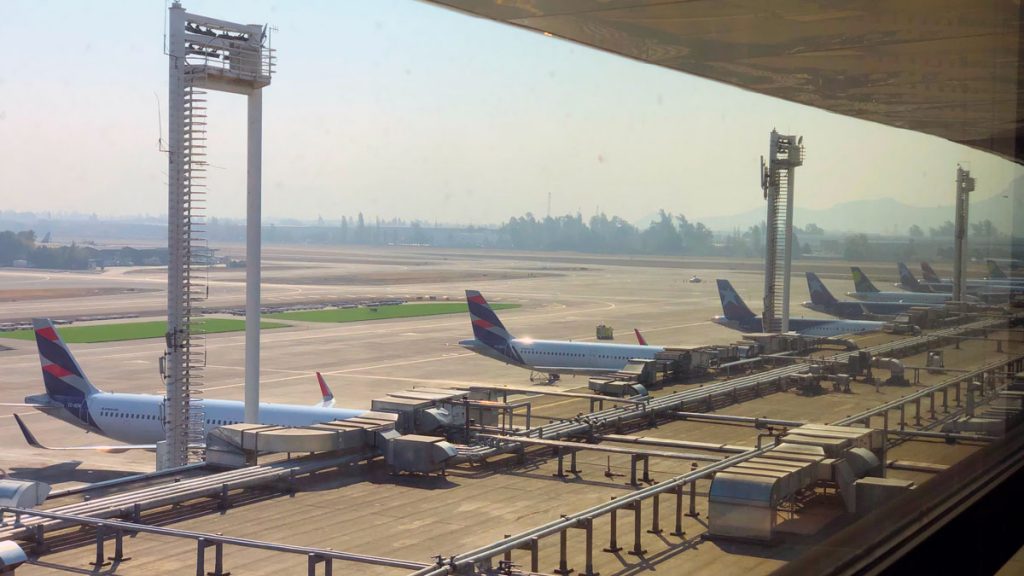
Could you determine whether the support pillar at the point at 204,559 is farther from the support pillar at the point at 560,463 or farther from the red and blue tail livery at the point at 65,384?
the red and blue tail livery at the point at 65,384

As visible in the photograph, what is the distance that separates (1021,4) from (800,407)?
359 centimetres

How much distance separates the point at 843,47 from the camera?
150 inches

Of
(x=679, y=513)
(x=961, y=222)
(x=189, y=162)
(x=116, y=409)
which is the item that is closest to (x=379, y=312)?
(x=116, y=409)

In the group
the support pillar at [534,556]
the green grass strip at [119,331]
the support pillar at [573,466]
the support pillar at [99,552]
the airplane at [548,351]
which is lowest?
the green grass strip at [119,331]

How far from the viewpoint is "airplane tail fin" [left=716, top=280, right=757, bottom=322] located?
30.7 m

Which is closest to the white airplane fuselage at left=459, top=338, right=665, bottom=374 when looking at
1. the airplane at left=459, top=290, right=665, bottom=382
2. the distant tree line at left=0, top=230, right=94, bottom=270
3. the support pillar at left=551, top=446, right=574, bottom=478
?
the airplane at left=459, top=290, right=665, bottom=382

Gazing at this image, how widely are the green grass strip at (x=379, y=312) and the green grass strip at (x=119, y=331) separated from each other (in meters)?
2.73

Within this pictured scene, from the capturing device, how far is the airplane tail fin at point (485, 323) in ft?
93.1

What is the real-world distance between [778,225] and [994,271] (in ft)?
25.5

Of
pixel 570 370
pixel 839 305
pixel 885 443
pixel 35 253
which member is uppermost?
pixel 35 253

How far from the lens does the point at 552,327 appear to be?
131ft

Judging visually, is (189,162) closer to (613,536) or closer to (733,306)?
(613,536)

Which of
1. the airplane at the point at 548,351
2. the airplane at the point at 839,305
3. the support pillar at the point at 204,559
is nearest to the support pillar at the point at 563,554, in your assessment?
the support pillar at the point at 204,559

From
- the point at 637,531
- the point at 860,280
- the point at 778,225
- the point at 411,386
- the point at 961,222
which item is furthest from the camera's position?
the point at 411,386
